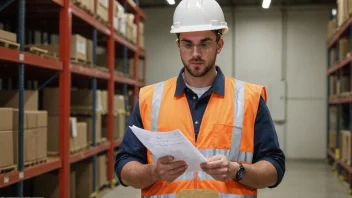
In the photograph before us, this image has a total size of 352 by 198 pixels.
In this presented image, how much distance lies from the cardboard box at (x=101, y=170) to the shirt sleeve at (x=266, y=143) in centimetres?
551

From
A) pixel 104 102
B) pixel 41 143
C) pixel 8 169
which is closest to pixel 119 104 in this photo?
pixel 104 102

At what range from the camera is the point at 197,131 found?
2322 millimetres

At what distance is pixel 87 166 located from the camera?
6996 mm

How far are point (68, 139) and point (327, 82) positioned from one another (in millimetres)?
8832

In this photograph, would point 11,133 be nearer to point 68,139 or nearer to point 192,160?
point 68,139

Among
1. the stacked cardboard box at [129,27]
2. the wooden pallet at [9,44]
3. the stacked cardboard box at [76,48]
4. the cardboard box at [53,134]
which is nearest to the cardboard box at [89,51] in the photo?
the stacked cardboard box at [76,48]

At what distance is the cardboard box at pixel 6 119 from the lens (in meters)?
4.02

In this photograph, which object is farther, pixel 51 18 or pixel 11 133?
pixel 51 18

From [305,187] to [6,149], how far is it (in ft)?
19.6

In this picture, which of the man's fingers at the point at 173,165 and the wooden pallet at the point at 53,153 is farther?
the wooden pallet at the point at 53,153

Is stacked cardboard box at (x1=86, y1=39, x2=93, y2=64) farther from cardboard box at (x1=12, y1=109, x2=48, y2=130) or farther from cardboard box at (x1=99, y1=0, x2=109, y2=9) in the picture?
cardboard box at (x1=12, y1=109, x2=48, y2=130)

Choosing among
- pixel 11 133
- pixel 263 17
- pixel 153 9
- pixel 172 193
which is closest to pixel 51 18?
pixel 11 133

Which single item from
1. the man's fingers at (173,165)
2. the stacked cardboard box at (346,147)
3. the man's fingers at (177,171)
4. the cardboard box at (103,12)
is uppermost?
the cardboard box at (103,12)

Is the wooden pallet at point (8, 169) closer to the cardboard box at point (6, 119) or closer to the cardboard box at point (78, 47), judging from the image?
the cardboard box at point (6, 119)
